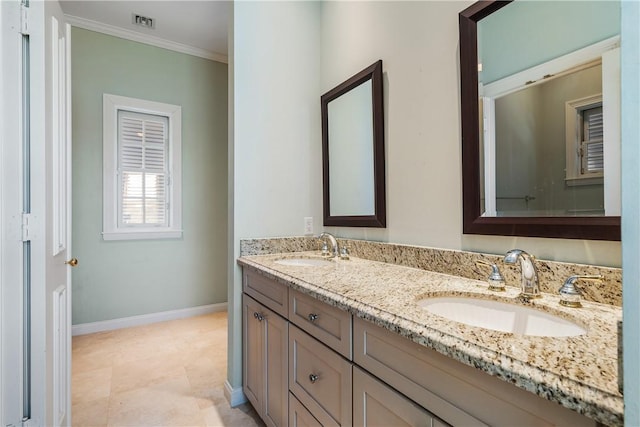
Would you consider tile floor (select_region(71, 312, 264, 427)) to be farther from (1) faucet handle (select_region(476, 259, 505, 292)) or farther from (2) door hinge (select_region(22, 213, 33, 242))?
(1) faucet handle (select_region(476, 259, 505, 292))

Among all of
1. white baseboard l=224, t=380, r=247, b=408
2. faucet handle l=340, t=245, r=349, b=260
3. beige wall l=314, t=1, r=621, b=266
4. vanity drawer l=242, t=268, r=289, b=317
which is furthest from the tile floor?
beige wall l=314, t=1, r=621, b=266

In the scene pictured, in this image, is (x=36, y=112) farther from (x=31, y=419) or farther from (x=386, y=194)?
(x=386, y=194)

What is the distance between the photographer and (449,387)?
68cm

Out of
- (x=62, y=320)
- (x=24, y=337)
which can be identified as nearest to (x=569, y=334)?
(x=24, y=337)

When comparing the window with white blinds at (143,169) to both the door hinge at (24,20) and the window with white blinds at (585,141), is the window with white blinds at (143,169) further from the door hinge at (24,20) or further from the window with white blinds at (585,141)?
the window with white blinds at (585,141)

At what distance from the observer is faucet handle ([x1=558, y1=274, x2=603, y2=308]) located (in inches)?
34.5

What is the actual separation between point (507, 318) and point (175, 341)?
2.69m

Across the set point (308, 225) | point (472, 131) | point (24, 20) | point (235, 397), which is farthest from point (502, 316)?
point (24, 20)

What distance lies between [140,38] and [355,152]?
2717mm

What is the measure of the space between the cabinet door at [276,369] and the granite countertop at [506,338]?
29 centimetres

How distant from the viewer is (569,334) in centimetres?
82

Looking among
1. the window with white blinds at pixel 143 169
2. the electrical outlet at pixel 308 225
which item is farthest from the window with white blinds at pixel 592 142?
the window with white blinds at pixel 143 169

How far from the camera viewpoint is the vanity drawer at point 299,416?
118 cm

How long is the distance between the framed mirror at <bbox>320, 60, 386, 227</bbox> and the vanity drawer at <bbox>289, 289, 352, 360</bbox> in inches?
27.3
